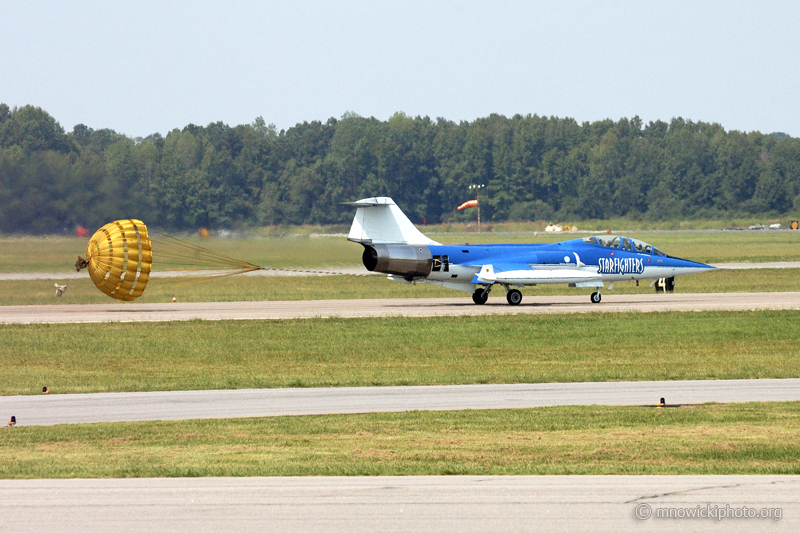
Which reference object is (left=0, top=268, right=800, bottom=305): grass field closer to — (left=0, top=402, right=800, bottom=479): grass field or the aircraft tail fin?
the aircraft tail fin

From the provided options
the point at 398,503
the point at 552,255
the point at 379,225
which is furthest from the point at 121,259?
the point at 398,503

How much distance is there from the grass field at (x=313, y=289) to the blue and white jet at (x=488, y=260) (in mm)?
2797

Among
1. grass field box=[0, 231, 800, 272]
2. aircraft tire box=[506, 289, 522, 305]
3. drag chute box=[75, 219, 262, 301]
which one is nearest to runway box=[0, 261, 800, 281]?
grass field box=[0, 231, 800, 272]

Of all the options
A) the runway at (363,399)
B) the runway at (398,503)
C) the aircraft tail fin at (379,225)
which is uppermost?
the aircraft tail fin at (379,225)

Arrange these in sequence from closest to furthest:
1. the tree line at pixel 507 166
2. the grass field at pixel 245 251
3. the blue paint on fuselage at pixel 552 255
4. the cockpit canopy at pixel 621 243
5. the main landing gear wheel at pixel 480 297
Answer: the blue paint on fuselage at pixel 552 255, the main landing gear wheel at pixel 480 297, the cockpit canopy at pixel 621 243, the grass field at pixel 245 251, the tree line at pixel 507 166

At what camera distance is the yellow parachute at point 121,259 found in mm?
33031

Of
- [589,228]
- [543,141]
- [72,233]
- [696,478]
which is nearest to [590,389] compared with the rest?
[696,478]

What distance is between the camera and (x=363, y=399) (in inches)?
705

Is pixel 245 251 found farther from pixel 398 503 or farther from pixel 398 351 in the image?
pixel 398 503

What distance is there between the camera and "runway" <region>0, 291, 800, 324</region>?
34.0 m

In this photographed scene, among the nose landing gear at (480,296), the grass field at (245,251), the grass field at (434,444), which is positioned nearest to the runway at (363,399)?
the grass field at (434,444)

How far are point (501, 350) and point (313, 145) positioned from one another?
117 meters

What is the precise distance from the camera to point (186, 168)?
76.6m

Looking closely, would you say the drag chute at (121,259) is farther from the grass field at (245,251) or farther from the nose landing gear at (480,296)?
the nose landing gear at (480,296)
